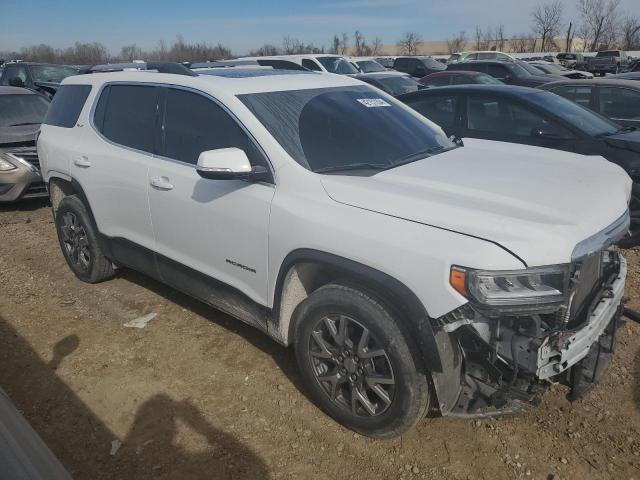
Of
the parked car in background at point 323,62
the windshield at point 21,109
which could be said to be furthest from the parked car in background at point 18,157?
the parked car in background at point 323,62

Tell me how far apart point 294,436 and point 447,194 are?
5.01 ft

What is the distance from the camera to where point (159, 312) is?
429cm

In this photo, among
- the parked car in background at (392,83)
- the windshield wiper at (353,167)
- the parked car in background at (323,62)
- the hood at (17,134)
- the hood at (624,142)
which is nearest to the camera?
the windshield wiper at (353,167)

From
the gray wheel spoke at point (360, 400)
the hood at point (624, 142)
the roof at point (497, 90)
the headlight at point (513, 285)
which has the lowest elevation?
the gray wheel spoke at point (360, 400)

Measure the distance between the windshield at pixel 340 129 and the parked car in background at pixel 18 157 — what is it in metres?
5.34

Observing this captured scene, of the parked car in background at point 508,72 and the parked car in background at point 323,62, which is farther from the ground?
the parked car in background at point 323,62

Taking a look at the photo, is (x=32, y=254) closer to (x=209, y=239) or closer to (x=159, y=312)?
(x=159, y=312)

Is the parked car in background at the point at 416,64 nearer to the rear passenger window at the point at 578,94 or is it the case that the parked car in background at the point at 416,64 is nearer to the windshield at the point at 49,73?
the windshield at the point at 49,73

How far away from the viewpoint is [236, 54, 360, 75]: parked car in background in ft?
54.5

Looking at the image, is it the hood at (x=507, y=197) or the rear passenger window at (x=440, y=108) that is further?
the rear passenger window at (x=440, y=108)

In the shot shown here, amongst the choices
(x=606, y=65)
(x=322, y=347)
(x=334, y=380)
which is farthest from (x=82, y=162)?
(x=606, y=65)

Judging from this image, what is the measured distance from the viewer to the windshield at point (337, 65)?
17.0 meters

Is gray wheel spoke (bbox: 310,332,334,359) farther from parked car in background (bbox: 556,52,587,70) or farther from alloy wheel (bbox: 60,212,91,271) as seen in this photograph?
parked car in background (bbox: 556,52,587,70)

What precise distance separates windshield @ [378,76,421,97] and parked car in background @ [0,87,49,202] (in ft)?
27.6
